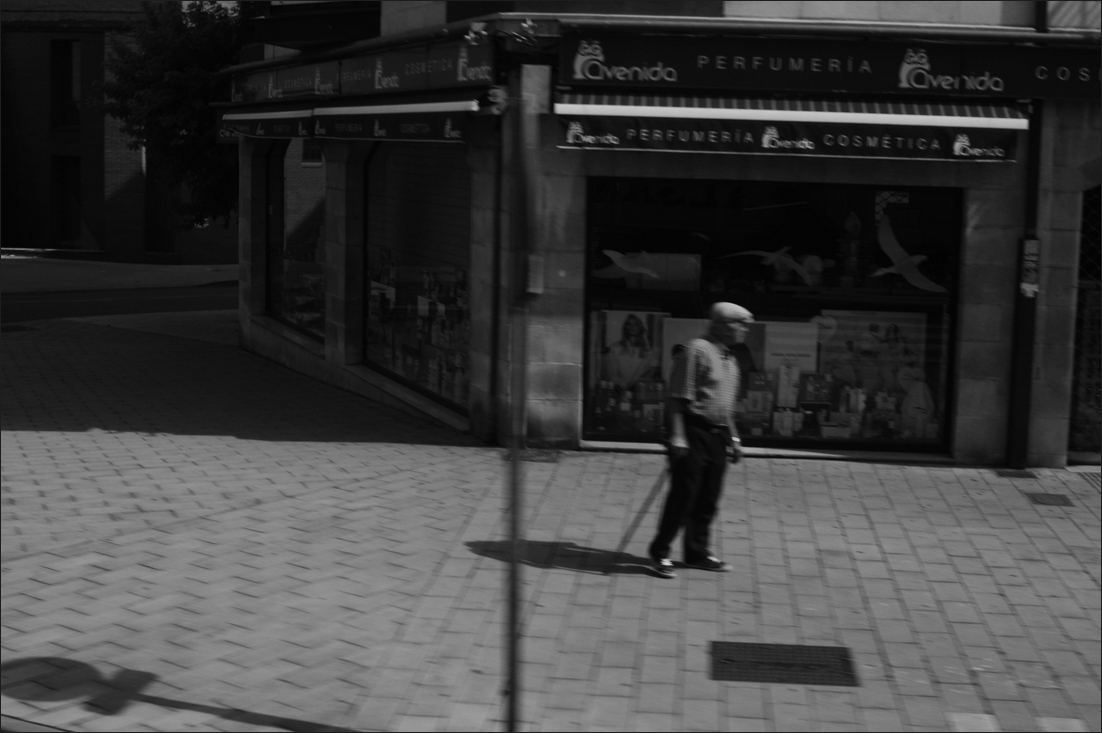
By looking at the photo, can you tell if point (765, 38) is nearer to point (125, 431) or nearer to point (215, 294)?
→ point (125, 431)

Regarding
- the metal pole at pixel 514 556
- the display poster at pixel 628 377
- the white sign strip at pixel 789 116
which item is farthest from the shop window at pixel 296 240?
the metal pole at pixel 514 556

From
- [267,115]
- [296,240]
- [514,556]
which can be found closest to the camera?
[514,556]

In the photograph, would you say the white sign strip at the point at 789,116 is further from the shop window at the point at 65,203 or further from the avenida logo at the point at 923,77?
the shop window at the point at 65,203

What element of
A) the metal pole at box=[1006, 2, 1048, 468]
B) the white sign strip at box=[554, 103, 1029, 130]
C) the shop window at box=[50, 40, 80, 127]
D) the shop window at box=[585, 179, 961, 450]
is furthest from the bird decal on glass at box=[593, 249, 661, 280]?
the shop window at box=[50, 40, 80, 127]

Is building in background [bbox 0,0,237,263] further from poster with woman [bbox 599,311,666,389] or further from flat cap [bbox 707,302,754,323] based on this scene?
flat cap [bbox 707,302,754,323]

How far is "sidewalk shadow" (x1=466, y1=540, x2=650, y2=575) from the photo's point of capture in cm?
794

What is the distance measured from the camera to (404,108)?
12.2 m

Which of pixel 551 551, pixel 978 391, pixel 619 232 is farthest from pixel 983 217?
pixel 551 551

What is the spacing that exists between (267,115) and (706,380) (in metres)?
10.0

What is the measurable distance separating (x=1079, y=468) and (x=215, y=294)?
23611 millimetres

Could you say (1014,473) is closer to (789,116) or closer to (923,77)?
(923,77)

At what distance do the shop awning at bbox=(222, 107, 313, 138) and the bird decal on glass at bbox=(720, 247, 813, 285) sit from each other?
19.6ft

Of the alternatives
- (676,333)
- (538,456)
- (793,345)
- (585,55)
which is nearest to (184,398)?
(538,456)

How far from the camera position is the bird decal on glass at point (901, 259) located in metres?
11.0
